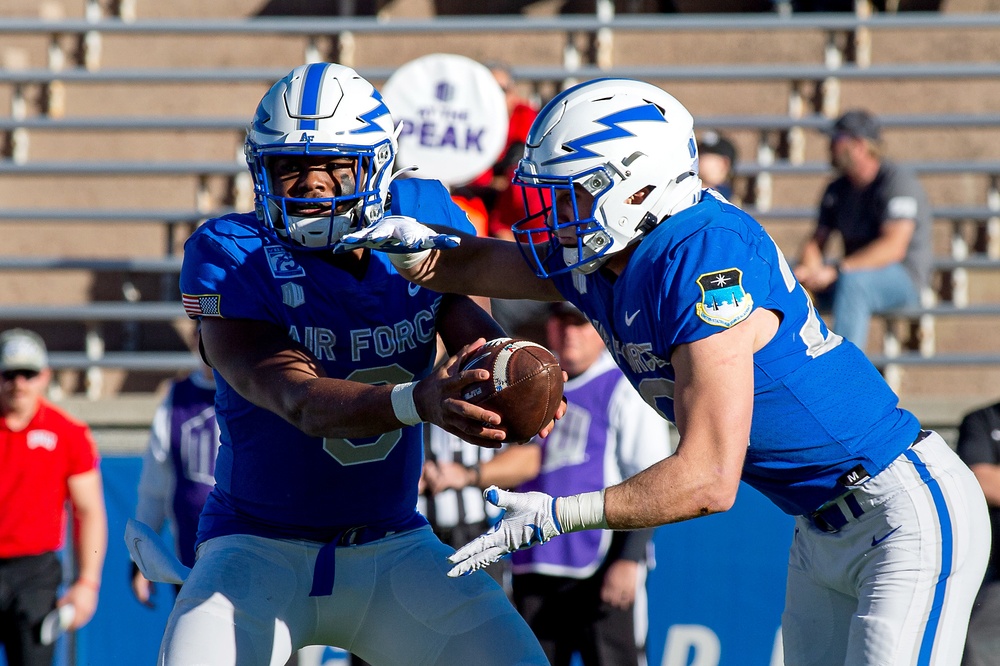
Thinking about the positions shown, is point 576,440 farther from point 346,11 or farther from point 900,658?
point 346,11

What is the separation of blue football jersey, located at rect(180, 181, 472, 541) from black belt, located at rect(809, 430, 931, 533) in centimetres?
105

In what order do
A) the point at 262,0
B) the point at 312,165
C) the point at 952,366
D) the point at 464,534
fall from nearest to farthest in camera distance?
the point at 312,165
the point at 464,534
the point at 952,366
the point at 262,0

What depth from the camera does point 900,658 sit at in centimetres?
276

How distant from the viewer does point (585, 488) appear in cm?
482

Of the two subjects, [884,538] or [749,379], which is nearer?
[749,379]

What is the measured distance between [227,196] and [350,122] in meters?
4.94

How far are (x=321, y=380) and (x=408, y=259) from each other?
1.41 ft

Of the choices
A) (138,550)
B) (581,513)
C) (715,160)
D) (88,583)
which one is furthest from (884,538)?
(88,583)

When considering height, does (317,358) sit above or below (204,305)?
below

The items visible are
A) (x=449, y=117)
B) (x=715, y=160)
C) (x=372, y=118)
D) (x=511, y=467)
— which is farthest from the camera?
(x=449, y=117)

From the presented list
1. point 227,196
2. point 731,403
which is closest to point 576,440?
point 731,403

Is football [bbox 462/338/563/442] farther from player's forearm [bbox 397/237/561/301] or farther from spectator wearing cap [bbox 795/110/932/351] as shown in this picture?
spectator wearing cap [bbox 795/110/932/351]

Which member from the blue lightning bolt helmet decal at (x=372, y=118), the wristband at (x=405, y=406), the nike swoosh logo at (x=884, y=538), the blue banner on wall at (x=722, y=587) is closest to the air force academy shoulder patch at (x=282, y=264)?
the blue lightning bolt helmet decal at (x=372, y=118)

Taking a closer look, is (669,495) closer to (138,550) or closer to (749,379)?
(749,379)
